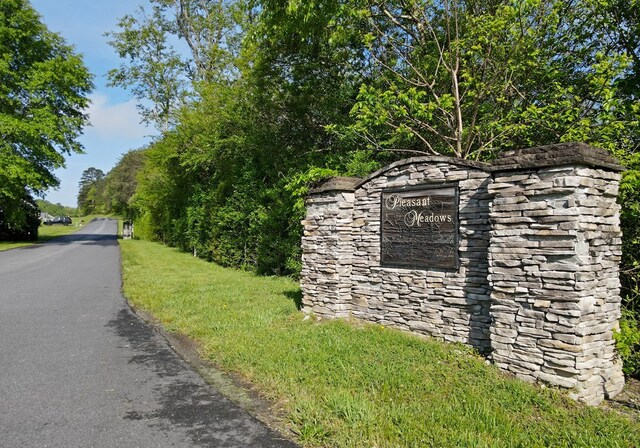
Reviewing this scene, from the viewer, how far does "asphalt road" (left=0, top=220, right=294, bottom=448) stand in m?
3.57

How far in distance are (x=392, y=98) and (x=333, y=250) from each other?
9.28 feet

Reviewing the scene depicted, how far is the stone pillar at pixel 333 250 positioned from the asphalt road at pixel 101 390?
2.37 metres

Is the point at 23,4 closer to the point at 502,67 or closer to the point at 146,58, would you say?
the point at 146,58

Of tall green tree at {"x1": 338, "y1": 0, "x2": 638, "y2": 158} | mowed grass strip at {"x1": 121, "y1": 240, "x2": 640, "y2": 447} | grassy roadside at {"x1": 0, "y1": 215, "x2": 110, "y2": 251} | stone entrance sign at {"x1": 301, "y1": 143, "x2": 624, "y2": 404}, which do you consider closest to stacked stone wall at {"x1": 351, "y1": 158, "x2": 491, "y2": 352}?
stone entrance sign at {"x1": 301, "y1": 143, "x2": 624, "y2": 404}

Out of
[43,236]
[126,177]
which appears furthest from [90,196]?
[43,236]

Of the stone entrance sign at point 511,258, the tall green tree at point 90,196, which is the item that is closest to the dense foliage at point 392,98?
the stone entrance sign at point 511,258

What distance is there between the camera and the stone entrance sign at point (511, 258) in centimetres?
414

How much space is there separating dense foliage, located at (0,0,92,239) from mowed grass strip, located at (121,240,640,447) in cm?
2467

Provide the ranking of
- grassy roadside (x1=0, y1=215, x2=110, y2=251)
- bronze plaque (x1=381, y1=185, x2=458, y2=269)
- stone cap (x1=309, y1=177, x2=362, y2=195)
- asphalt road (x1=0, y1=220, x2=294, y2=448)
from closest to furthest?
asphalt road (x1=0, y1=220, x2=294, y2=448), bronze plaque (x1=381, y1=185, x2=458, y2=269), stone cap (x1=309, y1=177, x2=362, y2=195), grassy roadside (x1=0, y1=215, x2=110, y2=251)

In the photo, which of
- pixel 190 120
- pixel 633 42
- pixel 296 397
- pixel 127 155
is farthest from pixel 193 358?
pixel 127 155

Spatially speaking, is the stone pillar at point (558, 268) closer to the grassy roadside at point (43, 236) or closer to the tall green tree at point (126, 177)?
the grassy roadside at point (43, 236)

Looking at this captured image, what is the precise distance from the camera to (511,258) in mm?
4578

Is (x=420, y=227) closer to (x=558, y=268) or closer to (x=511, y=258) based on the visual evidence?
(x=511, y=258)

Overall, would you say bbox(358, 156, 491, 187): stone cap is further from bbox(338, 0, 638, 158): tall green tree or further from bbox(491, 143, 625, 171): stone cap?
bbox(338, 0, 638, 158): tall green tree
